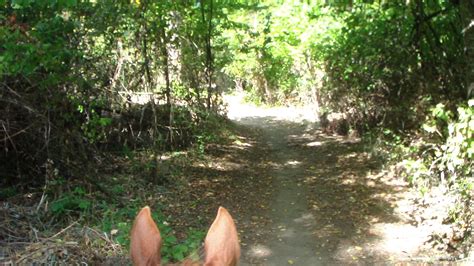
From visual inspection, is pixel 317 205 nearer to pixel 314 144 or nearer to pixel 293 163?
pixel 293 163

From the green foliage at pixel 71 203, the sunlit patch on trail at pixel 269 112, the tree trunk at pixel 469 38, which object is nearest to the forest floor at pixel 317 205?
the tree trunk at pixel 469 38

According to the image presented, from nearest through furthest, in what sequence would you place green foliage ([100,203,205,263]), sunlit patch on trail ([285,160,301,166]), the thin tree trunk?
green foliage ([100,203,205,263]) → sunlit patch on trail ([285,160,301,166]) → the thin tree trunk

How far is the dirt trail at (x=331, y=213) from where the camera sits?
651 centimetres

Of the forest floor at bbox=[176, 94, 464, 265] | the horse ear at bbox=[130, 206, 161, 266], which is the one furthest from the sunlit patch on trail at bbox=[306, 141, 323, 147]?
the horse ear at bbox=[130, 206, 161, 266]

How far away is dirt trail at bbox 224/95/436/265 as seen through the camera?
6508 mm

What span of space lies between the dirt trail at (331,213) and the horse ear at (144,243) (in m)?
4.83

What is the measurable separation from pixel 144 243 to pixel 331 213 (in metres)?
6.84

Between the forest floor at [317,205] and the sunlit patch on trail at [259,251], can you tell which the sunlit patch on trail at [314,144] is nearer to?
the forest floor at [317,205]

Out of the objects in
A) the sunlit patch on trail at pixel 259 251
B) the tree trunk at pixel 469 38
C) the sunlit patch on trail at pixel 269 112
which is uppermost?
the tree trunk at pixel 469 38

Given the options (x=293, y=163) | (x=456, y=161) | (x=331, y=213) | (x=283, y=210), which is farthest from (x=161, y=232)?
(x=293, y=163)

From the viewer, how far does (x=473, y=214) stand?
6008mm

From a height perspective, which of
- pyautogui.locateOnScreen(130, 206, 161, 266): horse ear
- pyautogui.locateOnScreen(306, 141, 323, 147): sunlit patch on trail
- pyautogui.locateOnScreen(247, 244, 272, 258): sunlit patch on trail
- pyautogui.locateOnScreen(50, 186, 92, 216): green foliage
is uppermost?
pyautogui.locateOnScreen(130, 206, 161, 266): horse ear

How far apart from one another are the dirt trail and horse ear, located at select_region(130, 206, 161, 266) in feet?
15.8

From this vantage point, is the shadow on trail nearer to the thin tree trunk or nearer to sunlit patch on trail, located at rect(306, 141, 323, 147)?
sunlit patch on trail, located at rect(306, 141, 323, 147)
